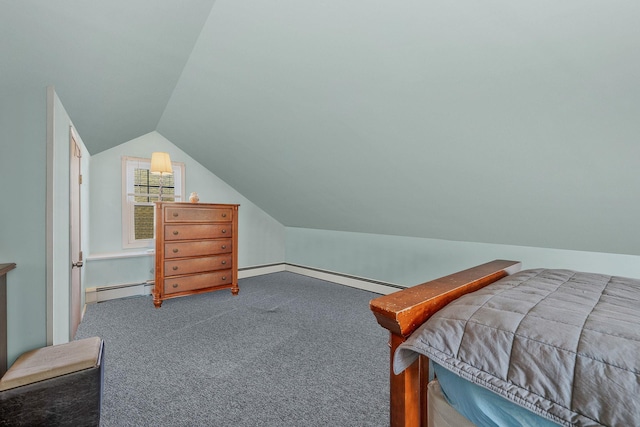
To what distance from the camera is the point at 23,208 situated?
142 cm

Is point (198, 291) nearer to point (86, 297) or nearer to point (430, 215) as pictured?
point (86, 297)

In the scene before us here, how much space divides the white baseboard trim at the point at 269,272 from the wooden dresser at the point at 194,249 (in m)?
0.59

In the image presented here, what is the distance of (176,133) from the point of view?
3832 mm

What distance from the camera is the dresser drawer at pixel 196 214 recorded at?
3389 millimetres

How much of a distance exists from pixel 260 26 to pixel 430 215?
2249 mm

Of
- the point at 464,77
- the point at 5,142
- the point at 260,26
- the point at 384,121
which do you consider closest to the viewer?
the point at 5,142

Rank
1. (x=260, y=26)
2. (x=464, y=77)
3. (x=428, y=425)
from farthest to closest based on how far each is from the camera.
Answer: (x=260, y=26) → (x=464, y=77) → (x=428, y=425)

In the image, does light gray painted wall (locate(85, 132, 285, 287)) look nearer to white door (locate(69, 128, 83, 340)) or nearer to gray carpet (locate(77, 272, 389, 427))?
gray carpet (locate(77, 272, 389, 427))

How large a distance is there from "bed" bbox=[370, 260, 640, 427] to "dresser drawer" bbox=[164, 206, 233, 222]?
2.95 m

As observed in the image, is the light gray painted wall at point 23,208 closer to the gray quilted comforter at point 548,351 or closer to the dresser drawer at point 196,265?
the gray quilted comforter at point 548,351

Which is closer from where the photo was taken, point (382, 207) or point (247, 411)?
point (247, 411)

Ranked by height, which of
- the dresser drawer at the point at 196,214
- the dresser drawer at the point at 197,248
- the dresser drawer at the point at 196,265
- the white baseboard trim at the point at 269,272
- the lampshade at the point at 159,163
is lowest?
the white baseboard trim at the point at 269,272

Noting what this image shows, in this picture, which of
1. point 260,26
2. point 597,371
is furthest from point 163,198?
point 597,371


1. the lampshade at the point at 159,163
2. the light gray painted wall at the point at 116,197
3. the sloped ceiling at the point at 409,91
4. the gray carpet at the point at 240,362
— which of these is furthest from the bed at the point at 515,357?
the light gray painted wall at the point at 116,197
